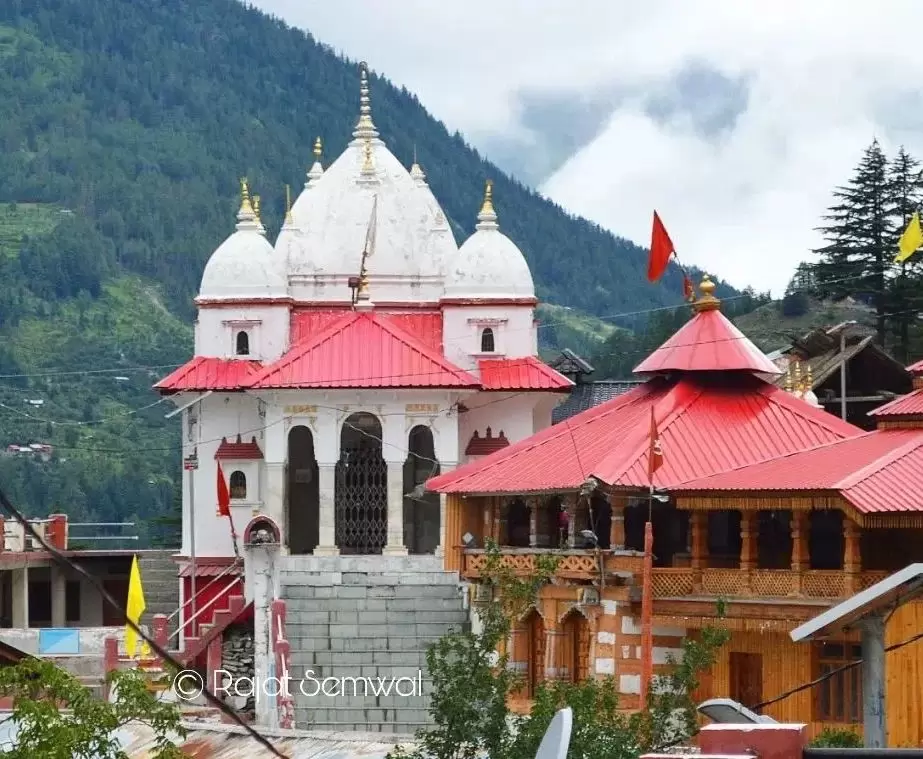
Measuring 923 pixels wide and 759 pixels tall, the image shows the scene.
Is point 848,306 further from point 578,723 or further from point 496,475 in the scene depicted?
point 578,723

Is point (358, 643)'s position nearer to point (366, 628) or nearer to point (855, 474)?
point (366, 628)

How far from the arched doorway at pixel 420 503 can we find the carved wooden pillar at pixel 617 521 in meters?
12.9

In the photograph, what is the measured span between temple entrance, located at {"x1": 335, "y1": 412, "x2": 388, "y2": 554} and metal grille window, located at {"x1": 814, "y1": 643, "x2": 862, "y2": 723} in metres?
15.8

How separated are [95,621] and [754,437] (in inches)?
1086

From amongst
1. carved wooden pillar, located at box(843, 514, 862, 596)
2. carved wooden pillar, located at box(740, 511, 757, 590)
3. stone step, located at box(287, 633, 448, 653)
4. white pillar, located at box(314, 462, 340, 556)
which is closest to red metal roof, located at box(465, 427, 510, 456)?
white pillar, located at box(314, 462, 340, 556)

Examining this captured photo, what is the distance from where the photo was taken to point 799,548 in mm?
47844

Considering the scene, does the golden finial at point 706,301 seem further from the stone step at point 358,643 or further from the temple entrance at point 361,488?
the temple entrance at point 361,488

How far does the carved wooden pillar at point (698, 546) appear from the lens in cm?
4928

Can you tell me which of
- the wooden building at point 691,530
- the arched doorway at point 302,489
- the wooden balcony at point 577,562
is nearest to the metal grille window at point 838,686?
the wooden building at point 691,530

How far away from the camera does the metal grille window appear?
46.8 m

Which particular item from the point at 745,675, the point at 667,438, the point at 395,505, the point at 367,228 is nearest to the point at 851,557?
the point at 745,675

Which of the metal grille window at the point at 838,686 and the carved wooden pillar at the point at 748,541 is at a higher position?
the carved wooden pillar at the point at 748,541

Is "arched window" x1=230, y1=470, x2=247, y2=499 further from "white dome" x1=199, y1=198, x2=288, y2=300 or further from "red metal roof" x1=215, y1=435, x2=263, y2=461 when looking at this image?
"white dome" x1=199, y1=198, x2=288, y2=300

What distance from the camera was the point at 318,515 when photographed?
64250mm
